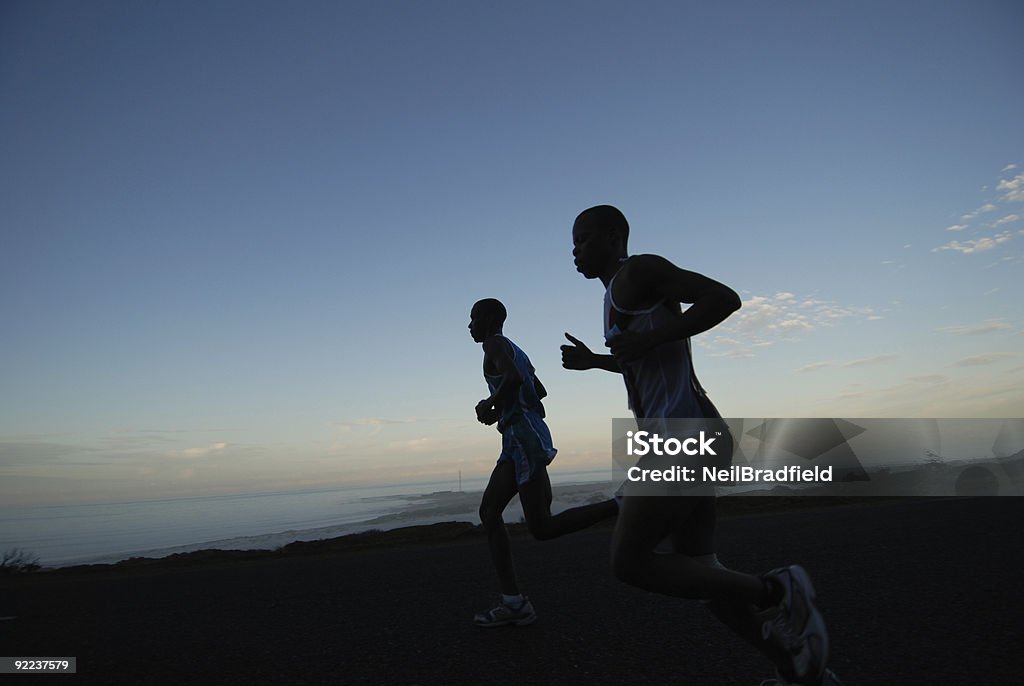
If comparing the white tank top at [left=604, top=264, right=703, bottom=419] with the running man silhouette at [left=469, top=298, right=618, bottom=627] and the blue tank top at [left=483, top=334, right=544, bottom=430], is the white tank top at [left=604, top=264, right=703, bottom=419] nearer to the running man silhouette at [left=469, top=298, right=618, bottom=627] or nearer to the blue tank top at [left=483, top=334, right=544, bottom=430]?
the running man silhouette at [left=469, top=298, right=618, bottom=627]

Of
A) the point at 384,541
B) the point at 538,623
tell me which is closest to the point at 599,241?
the point at 538,623

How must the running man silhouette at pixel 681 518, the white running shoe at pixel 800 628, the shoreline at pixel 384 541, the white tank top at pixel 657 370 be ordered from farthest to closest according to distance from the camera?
the shoreline at pixel 384 541
the white tank top at pixel 657 370
the running man silhouette at pixel 681 518
the white running shoe at pixel 800 628

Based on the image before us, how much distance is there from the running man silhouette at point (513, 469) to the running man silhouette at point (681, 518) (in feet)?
5.01

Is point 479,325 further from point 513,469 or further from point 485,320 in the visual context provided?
point 513,469

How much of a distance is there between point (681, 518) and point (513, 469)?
6.91 feet

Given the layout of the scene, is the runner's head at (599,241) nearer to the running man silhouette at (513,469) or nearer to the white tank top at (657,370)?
the white tank top at (657,370)

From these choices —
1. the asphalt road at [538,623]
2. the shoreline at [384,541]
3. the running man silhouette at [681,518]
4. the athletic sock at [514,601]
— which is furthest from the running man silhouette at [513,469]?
the shoreline at [384,541]

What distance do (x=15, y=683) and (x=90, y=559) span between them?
11.6m

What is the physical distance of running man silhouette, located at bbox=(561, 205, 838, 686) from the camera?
2.31 m

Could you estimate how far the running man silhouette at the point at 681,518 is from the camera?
7.57 ft

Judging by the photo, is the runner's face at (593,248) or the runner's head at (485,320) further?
the runner's head at (485,320)

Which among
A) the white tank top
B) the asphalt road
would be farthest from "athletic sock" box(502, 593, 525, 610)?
the white tank top

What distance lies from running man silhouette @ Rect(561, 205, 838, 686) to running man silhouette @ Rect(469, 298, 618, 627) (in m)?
1.53

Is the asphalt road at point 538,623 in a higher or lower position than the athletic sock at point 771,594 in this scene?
lower
